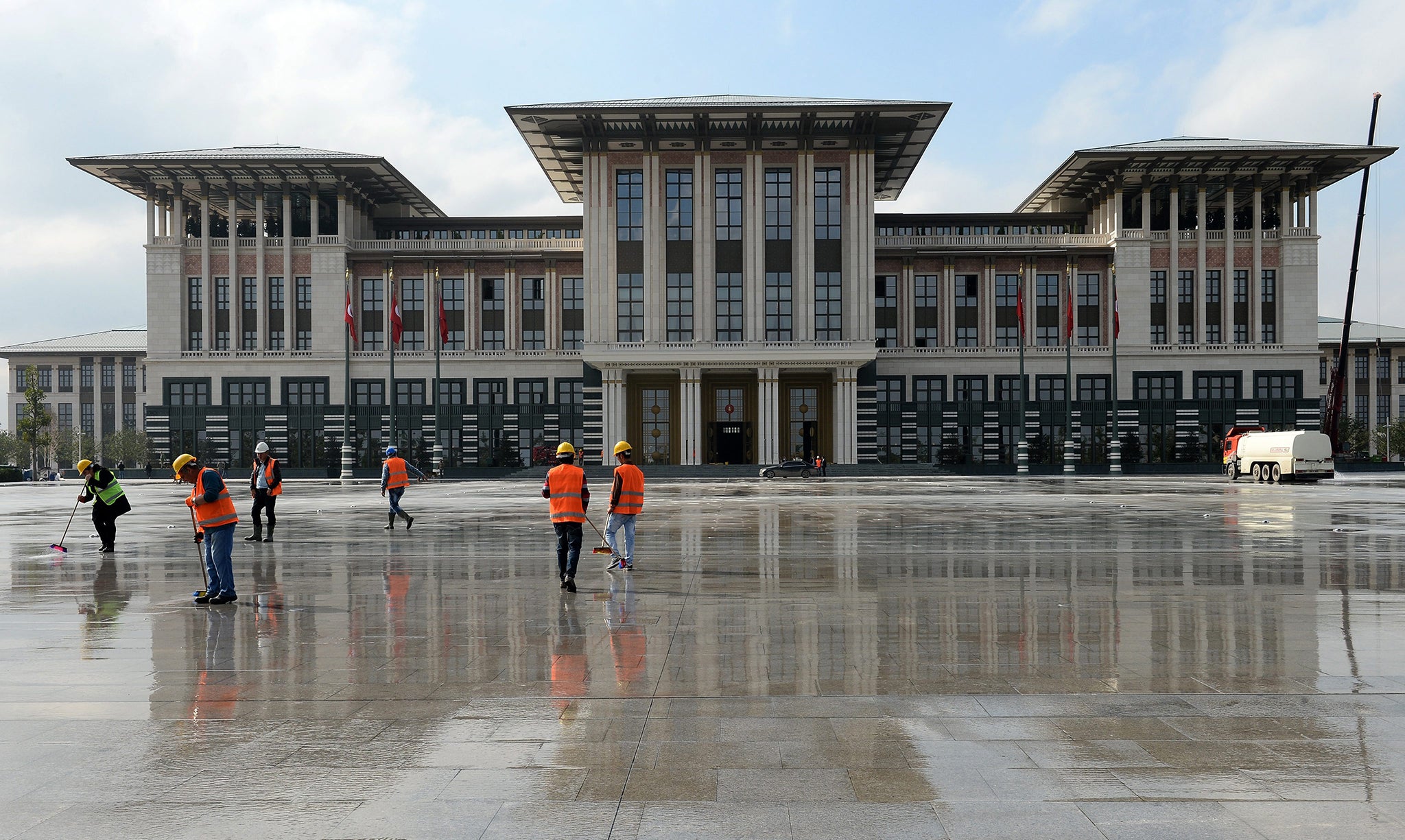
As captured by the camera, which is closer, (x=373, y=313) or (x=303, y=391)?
(x=303, y=391)

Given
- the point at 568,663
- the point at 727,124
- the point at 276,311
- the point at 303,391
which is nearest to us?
the point at 568,663

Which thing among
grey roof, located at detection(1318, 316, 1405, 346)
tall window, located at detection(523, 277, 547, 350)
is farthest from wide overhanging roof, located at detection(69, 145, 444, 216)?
grey roof, located at detection(1318, 316, 1405, 346)

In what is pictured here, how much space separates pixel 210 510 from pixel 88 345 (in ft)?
404

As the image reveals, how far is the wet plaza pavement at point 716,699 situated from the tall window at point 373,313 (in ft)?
213

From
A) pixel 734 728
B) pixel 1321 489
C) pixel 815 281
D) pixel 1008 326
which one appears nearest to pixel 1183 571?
pixel 734 728

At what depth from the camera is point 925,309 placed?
80312 mm

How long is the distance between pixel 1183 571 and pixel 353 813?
1292cm

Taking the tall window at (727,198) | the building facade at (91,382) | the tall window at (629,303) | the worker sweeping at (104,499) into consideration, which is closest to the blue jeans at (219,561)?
the worker sweeping at (104,499)

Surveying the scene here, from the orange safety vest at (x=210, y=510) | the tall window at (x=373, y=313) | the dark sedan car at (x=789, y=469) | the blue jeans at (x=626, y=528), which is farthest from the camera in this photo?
the tall window at (x=373, y=313)

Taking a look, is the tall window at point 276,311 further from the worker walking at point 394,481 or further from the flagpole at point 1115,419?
the worker walking at point 394,481

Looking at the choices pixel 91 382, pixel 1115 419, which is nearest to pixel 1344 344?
pixel 1115 419

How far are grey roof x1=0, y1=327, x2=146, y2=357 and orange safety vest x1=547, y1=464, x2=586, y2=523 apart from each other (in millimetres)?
117061

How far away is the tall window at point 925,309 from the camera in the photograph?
8012cm

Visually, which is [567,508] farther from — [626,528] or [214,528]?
[214,528]
